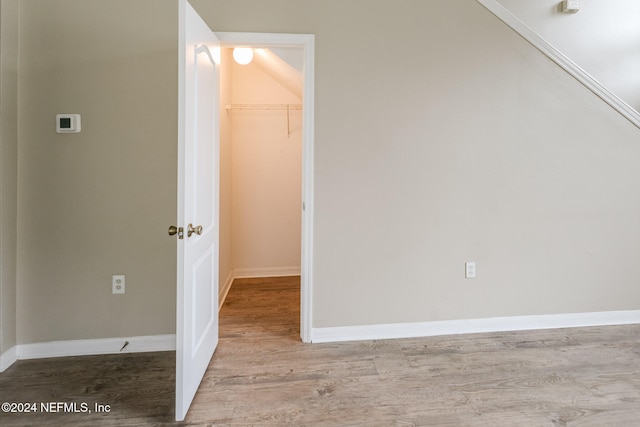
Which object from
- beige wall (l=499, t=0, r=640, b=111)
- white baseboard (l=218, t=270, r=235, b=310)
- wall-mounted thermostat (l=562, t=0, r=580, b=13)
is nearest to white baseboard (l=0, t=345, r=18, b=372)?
white baseboard (l=218, t=270, r=235, b=310)

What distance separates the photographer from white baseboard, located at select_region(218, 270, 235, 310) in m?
3.06

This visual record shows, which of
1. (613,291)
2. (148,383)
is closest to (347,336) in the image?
(148,383)

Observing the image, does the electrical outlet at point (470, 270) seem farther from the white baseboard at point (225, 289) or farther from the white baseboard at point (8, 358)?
the white baseboard at point (8, 358)

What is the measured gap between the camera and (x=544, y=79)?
8.34 feet

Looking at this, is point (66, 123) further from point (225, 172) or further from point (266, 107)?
point (266, 107)

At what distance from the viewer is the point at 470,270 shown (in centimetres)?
254

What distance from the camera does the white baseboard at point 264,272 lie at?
157 inches

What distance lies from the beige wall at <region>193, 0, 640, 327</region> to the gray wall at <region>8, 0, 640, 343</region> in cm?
1

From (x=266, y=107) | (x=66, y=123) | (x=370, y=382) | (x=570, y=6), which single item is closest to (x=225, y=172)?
(x=266, y=107)

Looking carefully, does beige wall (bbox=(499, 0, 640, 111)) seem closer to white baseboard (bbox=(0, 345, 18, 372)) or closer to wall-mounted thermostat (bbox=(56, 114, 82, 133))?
wall-mounted thermostat (bbox=(56, 114, 82, 133))

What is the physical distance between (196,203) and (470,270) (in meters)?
1.97

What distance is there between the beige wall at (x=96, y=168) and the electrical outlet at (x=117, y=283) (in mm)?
34

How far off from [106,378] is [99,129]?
1.50 meters

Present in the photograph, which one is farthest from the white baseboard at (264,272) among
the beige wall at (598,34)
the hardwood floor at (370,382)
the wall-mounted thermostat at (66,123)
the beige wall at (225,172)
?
the beige wall at (598,34)
